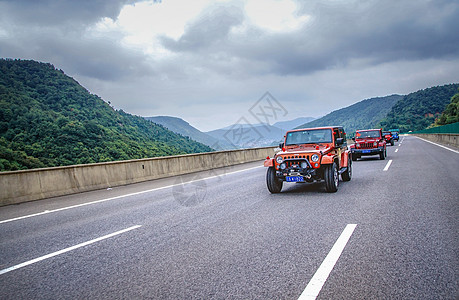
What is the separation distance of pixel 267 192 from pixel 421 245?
17.6ft

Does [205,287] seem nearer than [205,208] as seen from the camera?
Yes

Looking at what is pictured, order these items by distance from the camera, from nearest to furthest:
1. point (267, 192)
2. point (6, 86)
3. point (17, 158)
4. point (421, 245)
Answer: point (421, 245)
point (267, 192)
point (17, 158)
point (6, 86)

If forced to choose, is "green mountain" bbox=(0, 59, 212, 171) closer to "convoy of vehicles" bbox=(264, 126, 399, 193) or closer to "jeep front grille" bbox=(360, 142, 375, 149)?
"jeep front grille" bbox=(360, 142, 375, 149)

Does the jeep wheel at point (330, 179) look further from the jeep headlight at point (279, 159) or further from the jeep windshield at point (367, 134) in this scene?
the jeep windshield at point (367, 134)

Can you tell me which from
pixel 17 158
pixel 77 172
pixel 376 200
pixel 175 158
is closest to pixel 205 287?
pixel 376 200

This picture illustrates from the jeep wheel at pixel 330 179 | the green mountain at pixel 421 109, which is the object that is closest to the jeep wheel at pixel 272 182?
the jeep wheel at pixel 330 179

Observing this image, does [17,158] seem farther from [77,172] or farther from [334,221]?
[334,221]

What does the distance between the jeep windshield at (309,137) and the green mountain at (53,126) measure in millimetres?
35084

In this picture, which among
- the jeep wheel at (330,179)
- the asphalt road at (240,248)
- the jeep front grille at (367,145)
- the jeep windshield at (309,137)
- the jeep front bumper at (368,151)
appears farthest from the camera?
the jeep front grille at (367,145)

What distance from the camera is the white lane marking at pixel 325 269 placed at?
3.22m

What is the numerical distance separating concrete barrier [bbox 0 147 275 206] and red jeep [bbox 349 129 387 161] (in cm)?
842

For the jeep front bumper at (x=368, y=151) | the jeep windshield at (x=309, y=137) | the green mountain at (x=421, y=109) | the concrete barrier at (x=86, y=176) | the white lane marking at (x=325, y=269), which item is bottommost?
the white lane marking at (x=325, y=269)

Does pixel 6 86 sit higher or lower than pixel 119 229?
higher

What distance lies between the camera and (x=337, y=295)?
317cm
